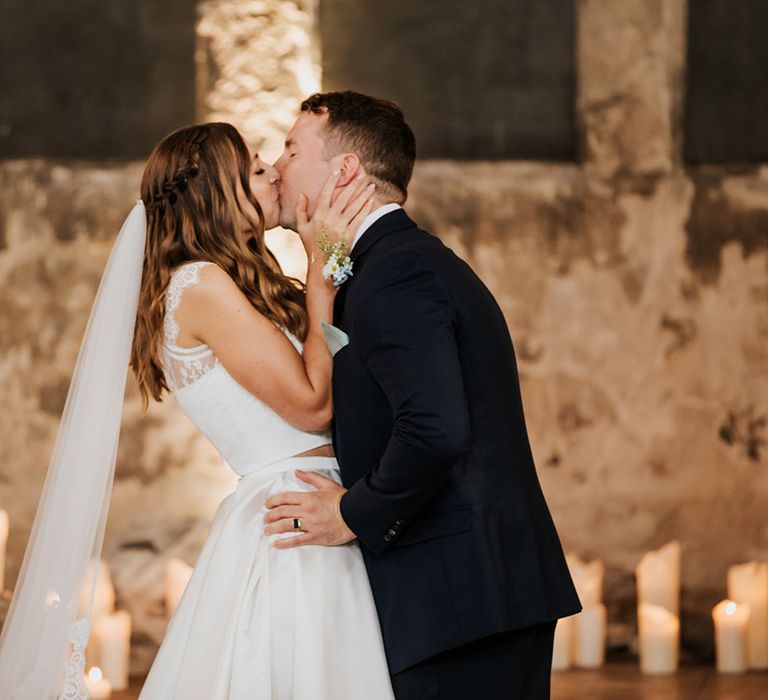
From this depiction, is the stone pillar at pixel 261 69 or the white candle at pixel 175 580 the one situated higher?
the stone pillar at pixel 261 69

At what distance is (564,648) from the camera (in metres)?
4.39

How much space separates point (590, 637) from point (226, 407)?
2.41m

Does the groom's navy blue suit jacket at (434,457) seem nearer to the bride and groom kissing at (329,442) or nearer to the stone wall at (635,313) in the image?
the bride and groom kissing at (329,442)

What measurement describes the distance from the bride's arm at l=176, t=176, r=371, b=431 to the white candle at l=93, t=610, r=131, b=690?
6.60 ft

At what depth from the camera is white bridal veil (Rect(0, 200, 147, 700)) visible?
260 centimetres

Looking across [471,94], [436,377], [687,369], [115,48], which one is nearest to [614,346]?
[687,369]

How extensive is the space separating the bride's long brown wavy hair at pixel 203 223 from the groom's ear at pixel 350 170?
28 cm

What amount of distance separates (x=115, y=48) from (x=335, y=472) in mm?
2612

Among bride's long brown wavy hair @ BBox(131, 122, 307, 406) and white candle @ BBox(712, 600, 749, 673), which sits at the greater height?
bride's long brown wavy hair @ BBox(131, 122, 307, 406)

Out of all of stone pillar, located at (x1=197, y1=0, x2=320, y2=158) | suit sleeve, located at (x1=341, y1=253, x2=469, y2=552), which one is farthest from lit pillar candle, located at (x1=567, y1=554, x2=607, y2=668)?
suit sleeve, located at (x1=341, y1=253, x2=469, y2=552)

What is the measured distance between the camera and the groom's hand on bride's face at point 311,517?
7.58 feet

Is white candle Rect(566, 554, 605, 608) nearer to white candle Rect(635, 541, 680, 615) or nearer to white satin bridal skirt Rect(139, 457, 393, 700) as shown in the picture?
white candle Rect(635, 541, 680, 615)

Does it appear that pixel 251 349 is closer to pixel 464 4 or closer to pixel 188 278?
pixel 188 278

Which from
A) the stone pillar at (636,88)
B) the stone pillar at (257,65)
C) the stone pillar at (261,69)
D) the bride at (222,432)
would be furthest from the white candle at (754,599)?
the bride at (222,432)
